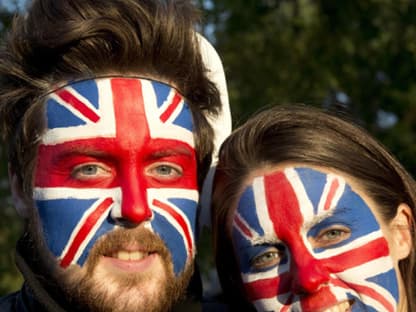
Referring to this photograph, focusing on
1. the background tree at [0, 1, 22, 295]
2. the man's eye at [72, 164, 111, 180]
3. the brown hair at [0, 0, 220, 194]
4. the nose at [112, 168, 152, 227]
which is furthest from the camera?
the background tree at [0, 1, 22, 295]

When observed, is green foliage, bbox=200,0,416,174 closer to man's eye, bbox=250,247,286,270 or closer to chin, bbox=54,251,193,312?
man's eye, bbox=250,247,286,270

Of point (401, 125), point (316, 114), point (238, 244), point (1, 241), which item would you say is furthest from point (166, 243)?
point (1, 241)

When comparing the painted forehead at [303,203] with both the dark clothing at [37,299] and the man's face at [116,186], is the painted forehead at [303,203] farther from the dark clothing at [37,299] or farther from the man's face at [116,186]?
the dark clothing at [37,299]

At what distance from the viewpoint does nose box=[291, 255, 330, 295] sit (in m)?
3.99

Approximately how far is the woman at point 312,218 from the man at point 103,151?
0.22 m

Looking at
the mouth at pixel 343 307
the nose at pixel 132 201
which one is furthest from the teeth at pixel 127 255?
the mouth at pixel 343 307

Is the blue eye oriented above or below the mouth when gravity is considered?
above

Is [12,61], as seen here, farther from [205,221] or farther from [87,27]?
[205,221]

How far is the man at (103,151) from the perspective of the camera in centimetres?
414

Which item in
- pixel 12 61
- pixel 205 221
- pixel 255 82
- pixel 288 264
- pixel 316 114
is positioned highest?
pixel 255 82

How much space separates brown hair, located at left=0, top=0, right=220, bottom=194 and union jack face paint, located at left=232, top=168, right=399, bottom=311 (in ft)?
1.51

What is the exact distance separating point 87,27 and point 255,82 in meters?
3.22

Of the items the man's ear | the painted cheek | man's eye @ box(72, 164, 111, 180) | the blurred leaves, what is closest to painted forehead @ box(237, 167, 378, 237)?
the painted cheek

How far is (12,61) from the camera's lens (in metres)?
4.44
